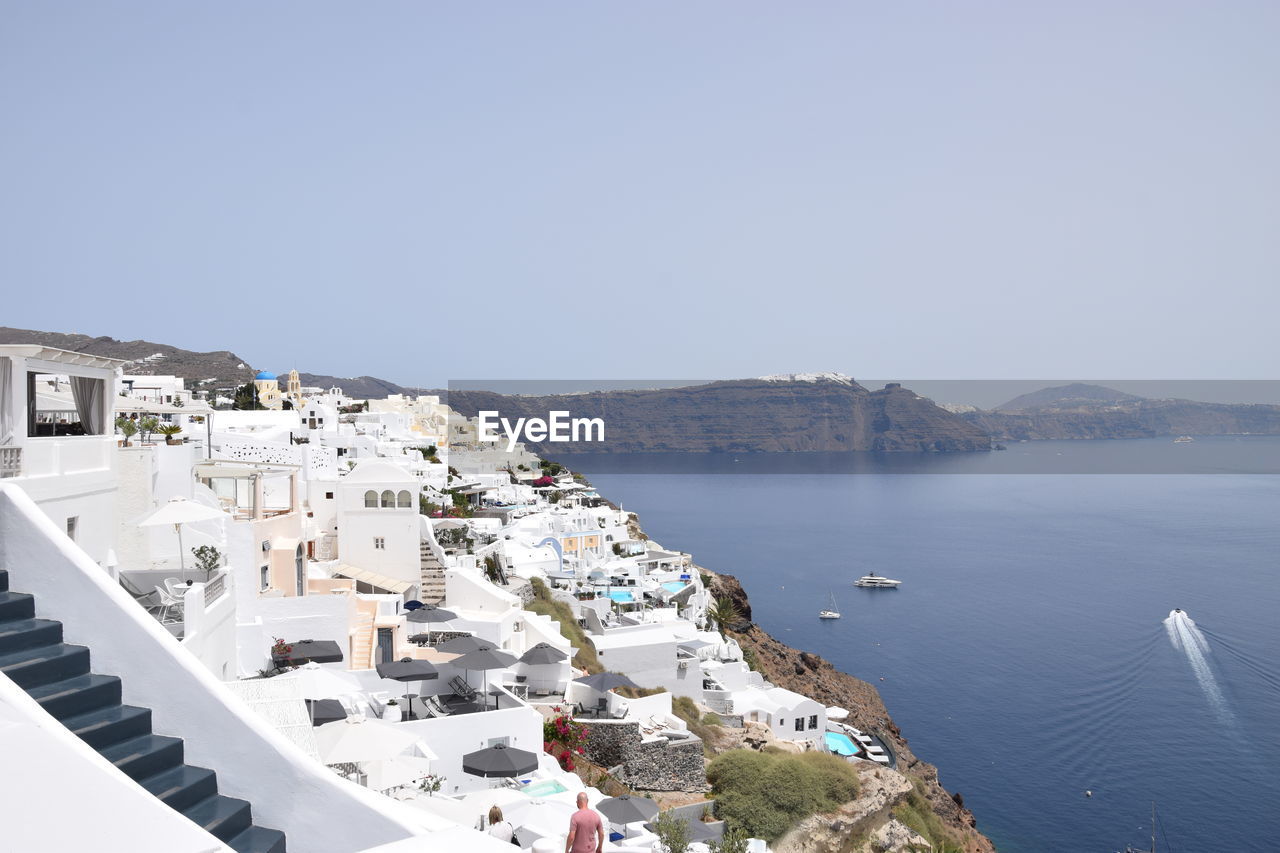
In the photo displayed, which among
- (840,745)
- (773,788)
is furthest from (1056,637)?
(773,788)

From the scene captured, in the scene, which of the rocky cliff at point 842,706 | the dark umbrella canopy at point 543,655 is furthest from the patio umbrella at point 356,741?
the rocky cliff at point 842,706

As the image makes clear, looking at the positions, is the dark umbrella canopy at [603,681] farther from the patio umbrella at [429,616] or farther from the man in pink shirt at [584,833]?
the man in pink shirt at [584,833]

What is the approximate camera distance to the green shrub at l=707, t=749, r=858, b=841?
47.3ft

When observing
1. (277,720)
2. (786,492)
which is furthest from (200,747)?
(786,492)

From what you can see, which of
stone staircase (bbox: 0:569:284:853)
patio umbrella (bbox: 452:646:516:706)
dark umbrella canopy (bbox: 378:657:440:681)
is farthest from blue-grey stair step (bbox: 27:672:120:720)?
patio umbrella (bbox: 452:646:516:706)

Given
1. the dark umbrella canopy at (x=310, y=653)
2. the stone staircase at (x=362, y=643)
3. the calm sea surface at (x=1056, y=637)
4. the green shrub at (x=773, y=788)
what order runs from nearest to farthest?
1. the dark umbrella canopy at (x=310, y=653)
2. the stone staircase at (x=362, y=643)
3. the green shrub at (x=773, y=788)
4. the calm sea surface at (x=1056, y=637)

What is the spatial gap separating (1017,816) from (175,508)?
25.3 m

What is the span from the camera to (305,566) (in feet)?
47.5

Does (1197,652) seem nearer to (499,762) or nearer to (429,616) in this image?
(429,616)

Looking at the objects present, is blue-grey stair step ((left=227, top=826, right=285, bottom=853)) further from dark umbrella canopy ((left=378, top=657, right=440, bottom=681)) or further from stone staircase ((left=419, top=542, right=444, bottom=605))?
stone staircase ((left=419, top=542, right=444, bottom=605))

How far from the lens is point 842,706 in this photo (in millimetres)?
30812

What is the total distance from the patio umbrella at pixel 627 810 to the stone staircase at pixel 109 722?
7.59 meters

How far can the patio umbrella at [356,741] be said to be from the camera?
8914 millimetres

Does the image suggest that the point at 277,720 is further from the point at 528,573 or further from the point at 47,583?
the point at 528,573
